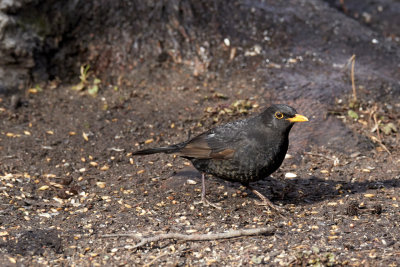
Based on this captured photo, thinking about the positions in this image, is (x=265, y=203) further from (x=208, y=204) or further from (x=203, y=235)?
(x=203, y=235)

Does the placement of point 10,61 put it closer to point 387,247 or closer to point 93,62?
point 93,62

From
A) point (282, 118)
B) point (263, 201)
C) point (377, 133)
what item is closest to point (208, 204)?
point (263, 201)

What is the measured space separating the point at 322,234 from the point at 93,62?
455 cm

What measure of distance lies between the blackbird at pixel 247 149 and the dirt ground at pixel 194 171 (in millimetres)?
397

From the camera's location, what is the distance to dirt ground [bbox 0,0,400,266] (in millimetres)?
4867

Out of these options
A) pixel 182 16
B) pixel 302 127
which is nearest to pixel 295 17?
pixel 182 16

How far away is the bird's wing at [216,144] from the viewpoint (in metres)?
5.75

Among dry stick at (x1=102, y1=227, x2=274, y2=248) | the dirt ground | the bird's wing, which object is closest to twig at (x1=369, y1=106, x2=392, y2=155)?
Result: the dirt ground

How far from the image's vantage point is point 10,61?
7844 millimetres

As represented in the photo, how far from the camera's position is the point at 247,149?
18.5 ft

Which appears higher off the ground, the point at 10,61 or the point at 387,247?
the point at 10,61

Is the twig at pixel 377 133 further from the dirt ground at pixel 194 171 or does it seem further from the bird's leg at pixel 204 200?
the bird's leg at pixel 204 200

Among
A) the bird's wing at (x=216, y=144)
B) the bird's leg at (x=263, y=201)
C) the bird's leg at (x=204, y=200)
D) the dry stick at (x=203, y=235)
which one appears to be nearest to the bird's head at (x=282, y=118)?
the bird's wing at (x=216, y=144)

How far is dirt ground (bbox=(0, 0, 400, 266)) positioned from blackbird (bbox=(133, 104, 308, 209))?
40 centimetres
